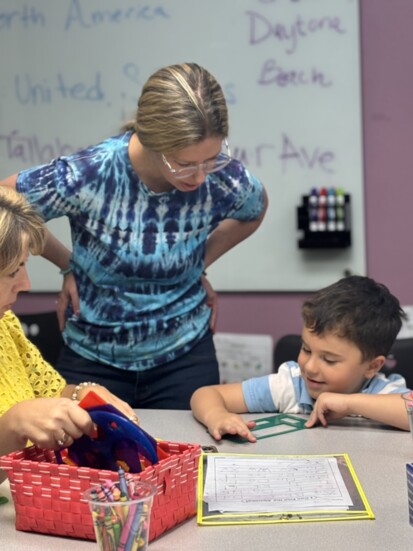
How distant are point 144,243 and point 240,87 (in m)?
1.22

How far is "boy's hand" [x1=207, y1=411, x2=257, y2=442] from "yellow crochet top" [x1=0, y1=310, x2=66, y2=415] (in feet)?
1.05

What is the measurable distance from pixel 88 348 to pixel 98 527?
1042mm

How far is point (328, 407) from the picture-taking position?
1.58m

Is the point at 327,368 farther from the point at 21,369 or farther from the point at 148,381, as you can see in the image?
the point at 21,369

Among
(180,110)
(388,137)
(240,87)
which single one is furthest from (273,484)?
(240,87)

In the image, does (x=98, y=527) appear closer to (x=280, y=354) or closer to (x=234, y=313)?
(x=280, y=354)

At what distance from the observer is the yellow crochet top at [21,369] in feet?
4.77

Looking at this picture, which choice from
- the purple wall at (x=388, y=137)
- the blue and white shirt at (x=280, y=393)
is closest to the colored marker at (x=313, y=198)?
the purple wall at (x=388, y=137)

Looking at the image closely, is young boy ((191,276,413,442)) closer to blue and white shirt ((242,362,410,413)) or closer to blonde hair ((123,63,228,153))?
blue and white shirt ((242,362,410,413))

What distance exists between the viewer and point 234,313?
292 cm

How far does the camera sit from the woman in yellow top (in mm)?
1072

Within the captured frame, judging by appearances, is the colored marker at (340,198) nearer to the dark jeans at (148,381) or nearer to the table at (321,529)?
the dark jeans at (148,381)

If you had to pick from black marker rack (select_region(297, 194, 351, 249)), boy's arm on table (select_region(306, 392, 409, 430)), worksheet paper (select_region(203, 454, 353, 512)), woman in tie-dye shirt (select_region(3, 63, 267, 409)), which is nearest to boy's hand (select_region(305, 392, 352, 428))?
boy's arm on table (select_region(306, 392, 409, 430))

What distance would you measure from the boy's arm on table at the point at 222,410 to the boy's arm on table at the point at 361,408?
5.9 inches
